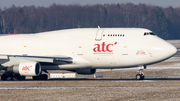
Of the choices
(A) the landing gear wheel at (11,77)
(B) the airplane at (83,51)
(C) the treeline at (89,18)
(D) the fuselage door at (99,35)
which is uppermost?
(C) the treeline at (89,18)

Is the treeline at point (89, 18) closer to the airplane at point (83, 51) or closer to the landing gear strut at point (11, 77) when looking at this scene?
the landing gear strut at point (11, 77)

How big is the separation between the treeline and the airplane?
295ft

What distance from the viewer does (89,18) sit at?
146875 mm

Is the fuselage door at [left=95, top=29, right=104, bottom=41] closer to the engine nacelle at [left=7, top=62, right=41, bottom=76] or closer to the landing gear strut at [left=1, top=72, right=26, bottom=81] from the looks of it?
the engine nacelle at [left=7, top=62, right=41, bottom=76]

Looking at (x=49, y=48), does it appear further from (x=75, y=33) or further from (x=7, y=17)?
(x=7, y=17)

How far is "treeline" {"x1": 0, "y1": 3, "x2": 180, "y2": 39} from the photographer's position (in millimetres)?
132750

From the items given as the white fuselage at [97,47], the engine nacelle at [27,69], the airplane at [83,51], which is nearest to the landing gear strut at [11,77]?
the airplane at [83,51]

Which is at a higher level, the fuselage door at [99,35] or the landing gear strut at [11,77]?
the fuselage door at [99,35]

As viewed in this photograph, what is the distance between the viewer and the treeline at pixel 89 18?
13275cm

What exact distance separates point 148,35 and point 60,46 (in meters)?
8.48

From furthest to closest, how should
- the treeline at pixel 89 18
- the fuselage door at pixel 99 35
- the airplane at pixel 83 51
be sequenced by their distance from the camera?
the treeline at pixel 89 18
the fuselage door at pixel 99 35
the airplane at pixel 83 51

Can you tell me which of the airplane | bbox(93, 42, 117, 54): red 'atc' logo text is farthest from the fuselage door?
bbox(93, 42, 117, 54): red 'atc' logo text

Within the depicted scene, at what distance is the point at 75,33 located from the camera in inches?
1337

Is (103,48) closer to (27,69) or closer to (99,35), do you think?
(99,35)
